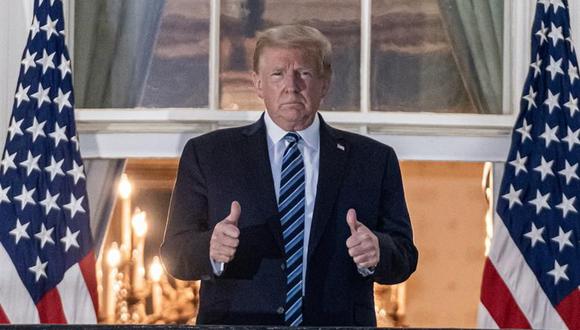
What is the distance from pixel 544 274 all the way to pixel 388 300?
117 inches

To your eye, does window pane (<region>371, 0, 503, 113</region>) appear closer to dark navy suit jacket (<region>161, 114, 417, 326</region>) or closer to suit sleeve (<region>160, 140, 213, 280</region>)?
dark navy suit jacket (<region>161, 114, 417, 326</region>)

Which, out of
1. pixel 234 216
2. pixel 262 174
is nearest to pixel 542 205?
pixel 262 174

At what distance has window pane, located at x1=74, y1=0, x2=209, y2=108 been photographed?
4.80 meters

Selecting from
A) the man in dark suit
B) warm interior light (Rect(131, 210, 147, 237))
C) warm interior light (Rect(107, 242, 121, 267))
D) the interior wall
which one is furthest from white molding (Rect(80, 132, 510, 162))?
the interior wall

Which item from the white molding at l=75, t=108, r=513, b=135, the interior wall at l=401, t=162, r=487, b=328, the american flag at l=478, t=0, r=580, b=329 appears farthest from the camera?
the interior wall at l=401, t=162, r=487, b=328

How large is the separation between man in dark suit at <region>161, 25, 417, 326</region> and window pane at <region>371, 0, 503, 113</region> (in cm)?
110

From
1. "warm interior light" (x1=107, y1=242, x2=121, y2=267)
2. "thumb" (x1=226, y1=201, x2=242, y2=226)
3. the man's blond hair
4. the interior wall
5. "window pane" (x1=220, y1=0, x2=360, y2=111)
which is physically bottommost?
the interior wall

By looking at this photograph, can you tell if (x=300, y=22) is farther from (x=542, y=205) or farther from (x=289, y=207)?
(x=289, y=207)

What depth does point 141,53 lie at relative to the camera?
4.83m

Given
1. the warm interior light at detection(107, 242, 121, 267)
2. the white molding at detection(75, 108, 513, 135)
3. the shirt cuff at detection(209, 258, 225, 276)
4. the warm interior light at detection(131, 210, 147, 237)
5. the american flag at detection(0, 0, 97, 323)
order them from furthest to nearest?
the warm interior light at detection(131, 210, 147, 237) < the warm interior light at detection(107, 242, 121, 267) < the white molding at detection(75, 108, 513, 135) < the american flag at detection(0, 0, 97, 323) < the shirt cuff at detection(209, 258, 225, 276)

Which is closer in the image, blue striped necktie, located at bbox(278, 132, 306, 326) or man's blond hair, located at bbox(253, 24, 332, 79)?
blue striped necktie, located at bbox(278, 132, 306, 326)

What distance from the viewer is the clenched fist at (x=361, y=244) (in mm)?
3221

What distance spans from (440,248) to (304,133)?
12.7ft

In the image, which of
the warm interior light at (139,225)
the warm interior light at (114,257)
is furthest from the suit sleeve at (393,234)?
the warm interior light at (139,225)
